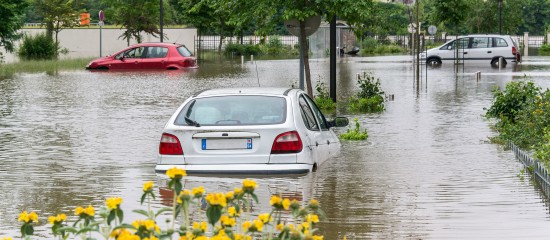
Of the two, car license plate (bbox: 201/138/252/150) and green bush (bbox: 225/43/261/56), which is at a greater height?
green bush (bbox: 225/43/261/56)

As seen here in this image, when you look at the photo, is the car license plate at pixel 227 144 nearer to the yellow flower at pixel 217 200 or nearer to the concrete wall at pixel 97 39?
the yellow flower at pixel 217 200

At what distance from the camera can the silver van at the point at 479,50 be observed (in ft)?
161

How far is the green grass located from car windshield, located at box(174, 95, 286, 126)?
28.4 m

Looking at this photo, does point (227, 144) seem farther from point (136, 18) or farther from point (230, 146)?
point (136, 18)

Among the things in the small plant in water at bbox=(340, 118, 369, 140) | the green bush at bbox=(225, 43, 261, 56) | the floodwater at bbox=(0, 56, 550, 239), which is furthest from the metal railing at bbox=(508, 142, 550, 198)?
the green bush at bbox=(225, 43, 261, 56)

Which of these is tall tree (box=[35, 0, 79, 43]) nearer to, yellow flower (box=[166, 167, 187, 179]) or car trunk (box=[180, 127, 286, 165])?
car trunk (box=[180, 127, 286, 165])

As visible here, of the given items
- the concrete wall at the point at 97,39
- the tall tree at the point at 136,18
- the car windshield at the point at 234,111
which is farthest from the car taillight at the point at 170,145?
the concrete wall at the point at 97,39

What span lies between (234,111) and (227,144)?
22.1 inches

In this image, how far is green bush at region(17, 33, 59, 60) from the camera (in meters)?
53.7

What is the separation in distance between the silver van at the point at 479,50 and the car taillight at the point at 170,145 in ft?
123

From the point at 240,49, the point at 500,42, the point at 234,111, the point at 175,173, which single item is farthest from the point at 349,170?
the point at 240,49

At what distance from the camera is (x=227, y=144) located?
1219 centimetres

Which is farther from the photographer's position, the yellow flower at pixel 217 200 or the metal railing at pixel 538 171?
the metal railing at pixel 538 171

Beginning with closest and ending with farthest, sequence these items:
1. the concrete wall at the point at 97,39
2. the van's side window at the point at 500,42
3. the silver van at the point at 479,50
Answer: the silver van at the point at 479,50 → the van's side window at the point at 500,42 → the concrete wall at the point at 97,39
